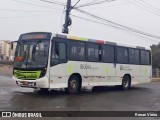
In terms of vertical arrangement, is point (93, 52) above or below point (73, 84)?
above

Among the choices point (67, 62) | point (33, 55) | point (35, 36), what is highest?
point (35, 36)

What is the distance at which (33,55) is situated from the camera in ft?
51.7

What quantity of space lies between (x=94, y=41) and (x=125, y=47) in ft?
11.8

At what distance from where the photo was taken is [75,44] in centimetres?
1742

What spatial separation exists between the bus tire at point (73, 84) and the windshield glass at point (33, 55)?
2127 mm

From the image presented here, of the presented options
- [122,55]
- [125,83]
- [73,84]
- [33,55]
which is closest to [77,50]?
[73,84]

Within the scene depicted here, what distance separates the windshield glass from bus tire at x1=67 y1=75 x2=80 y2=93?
6.98ft

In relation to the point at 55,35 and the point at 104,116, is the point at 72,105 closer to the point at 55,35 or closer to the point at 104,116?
the point at 104,116

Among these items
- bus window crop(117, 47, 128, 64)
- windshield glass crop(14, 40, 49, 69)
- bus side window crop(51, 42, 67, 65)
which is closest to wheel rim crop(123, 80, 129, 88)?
bus window crop(117, 47, 128, 64)

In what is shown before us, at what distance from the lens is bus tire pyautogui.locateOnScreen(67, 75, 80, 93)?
55.9ft

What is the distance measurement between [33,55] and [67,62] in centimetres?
187

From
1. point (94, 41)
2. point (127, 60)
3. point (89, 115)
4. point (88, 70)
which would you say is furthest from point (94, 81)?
point (89, 115)

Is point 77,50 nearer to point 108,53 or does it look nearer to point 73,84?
point 73,84

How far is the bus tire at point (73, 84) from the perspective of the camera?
1705 cm
